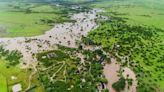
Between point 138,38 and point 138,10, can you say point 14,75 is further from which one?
point 138,10

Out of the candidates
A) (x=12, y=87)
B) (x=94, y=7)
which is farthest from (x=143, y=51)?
(x=94, y=7)

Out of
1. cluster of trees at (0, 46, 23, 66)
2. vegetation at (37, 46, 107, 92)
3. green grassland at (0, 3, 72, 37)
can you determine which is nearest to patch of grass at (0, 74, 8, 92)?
vegetation at (37, 46, 107, 92)

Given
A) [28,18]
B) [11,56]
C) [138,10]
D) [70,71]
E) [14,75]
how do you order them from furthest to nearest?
[138,10] < [28,18] < [11,56] < [70,71] < [14,75]

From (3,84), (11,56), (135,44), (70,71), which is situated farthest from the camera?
(135,44)

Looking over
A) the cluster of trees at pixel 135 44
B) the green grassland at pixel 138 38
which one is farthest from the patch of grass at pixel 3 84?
the cluster of trees at pixel 135 44

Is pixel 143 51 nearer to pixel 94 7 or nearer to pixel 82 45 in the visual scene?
pixel 82 45

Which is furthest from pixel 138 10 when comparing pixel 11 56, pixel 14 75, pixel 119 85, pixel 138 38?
pixel 14 75

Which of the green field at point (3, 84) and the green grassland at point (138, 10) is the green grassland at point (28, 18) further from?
the green field at point (3, 84)

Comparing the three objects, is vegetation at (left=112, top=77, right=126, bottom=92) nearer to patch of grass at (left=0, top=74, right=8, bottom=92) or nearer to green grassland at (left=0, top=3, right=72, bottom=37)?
patch of grass at (left=0, top=74, right=8, bottom=92)

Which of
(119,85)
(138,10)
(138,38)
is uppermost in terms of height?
(138,10)
